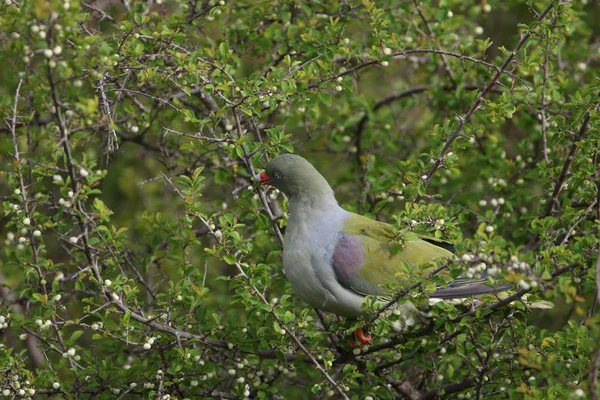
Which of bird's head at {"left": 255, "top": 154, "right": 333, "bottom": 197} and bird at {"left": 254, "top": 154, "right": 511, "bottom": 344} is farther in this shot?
bird's head at {"left": 255, "top": 154, "right": 333, "bottom": 197}

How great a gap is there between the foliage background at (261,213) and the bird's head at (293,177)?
17 cm

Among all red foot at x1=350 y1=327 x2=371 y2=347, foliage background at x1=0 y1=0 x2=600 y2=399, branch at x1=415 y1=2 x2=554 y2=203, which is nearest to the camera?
foliage background at x1=0 y1=0 x2=600 y2=399

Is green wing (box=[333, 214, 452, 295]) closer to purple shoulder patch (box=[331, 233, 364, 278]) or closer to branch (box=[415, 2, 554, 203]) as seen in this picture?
purple shoulder patch (box=[331, 233, 364, 278])

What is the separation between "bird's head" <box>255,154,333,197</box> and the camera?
4.67 meters

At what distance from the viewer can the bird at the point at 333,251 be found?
4496 mm

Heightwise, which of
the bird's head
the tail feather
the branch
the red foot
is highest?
the branch

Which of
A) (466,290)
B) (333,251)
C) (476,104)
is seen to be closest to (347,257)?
(333,251)

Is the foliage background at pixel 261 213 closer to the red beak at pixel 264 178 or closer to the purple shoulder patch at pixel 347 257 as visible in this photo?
Result: the red beak at pixel 264 178

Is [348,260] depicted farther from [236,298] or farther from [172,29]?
[172,29]

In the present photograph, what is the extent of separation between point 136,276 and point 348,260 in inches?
55.2

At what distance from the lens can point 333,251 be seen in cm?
464

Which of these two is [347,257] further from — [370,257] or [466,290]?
[466,290]

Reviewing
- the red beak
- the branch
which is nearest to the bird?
the red beak

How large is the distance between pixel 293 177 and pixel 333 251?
52 centimetres
